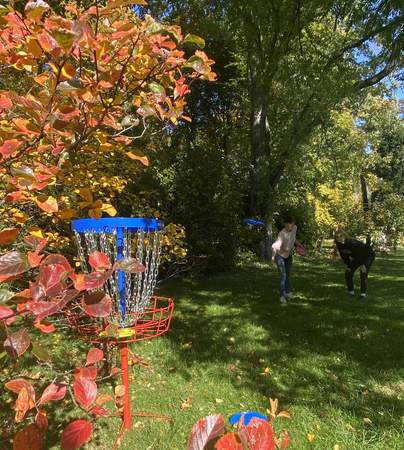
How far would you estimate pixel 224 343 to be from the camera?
543cm

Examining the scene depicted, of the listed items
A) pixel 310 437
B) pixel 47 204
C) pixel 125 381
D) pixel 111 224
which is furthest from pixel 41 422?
pixel 310 437

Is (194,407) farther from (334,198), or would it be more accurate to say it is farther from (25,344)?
(334,198)

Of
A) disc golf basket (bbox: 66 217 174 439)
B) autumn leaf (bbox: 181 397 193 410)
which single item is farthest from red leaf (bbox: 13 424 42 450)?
autumn leaf (bbox: 181 397 193 410)

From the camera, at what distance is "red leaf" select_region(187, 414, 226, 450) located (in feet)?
2.71

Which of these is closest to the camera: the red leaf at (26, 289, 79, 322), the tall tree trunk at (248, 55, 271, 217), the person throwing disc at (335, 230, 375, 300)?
the red leaf at (26, 289, 79, 322)

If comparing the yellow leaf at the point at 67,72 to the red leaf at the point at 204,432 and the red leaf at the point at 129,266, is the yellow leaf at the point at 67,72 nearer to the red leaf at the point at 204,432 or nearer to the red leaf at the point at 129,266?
the red leaf at the point at 129,266

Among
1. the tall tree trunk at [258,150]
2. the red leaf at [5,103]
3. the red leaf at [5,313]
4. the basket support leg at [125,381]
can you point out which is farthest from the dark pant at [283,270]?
the red leaf at [5,313]

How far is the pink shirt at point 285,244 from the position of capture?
7.34 m

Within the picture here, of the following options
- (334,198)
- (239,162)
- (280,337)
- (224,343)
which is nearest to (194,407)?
(224,343)

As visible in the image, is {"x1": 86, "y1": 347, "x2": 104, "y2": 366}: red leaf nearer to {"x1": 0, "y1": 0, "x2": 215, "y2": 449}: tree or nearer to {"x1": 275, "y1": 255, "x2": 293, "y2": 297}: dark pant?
{"x1": 0, "y1": 0, "x2": 215, "y2": 449}: tree

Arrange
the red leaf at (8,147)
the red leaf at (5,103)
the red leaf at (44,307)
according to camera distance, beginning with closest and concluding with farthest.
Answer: the red leaf at (44,307) → the red leaf at (8,147) → the red leaf at (5,103)

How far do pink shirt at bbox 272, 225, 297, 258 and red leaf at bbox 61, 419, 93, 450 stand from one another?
257 inches

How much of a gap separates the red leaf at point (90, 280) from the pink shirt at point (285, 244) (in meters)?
6.32

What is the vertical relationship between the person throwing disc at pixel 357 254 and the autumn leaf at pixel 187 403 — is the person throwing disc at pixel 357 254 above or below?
above
